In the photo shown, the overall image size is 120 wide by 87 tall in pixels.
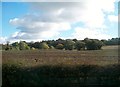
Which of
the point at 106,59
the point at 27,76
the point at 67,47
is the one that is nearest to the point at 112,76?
the point at 106,59

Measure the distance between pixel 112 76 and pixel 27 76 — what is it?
251 centimetres

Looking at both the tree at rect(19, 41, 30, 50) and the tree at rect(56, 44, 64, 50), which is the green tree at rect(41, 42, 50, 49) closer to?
the tree at rect(56, 44, 64, 50)

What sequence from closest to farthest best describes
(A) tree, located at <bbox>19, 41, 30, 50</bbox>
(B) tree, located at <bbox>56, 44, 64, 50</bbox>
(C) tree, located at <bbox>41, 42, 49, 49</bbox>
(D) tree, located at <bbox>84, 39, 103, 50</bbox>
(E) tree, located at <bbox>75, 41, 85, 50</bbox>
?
(D) tree, located at <bbox>84, 39, 103, 50</bbox>
(E) tree, located at <bbox>75, 41, 85, 50</bbox>
(B) tree, located at <bbox>56, 44, 64, 50</bbox>
(C) tree, located at <bbox>41, 42, 49, 49</bbox>
(A) tree, located at <bbox>19, 41, 30, 50</bbox>

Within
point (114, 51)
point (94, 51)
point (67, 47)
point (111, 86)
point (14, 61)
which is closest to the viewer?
point (111, 86)

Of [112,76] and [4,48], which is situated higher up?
[4,48]

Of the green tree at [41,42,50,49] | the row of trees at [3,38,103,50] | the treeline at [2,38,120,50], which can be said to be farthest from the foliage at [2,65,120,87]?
the green tree at [41,42,50,49]

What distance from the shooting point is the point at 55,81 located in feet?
32.6

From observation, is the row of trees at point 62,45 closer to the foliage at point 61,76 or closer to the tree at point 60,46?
the tree at point 60,46

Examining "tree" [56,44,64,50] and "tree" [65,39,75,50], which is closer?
"tree" [65,39,75,50]

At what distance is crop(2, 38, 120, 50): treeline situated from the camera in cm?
1274

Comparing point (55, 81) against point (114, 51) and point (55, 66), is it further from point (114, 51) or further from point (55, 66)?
point (114, 51)

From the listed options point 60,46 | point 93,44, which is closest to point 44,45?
point 60,46

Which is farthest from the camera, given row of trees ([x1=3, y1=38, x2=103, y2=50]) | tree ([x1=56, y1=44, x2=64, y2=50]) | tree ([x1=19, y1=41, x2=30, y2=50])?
tree ([x1=19, y1=41, x2=30, y2=50])

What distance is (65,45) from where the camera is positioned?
14109 mm
